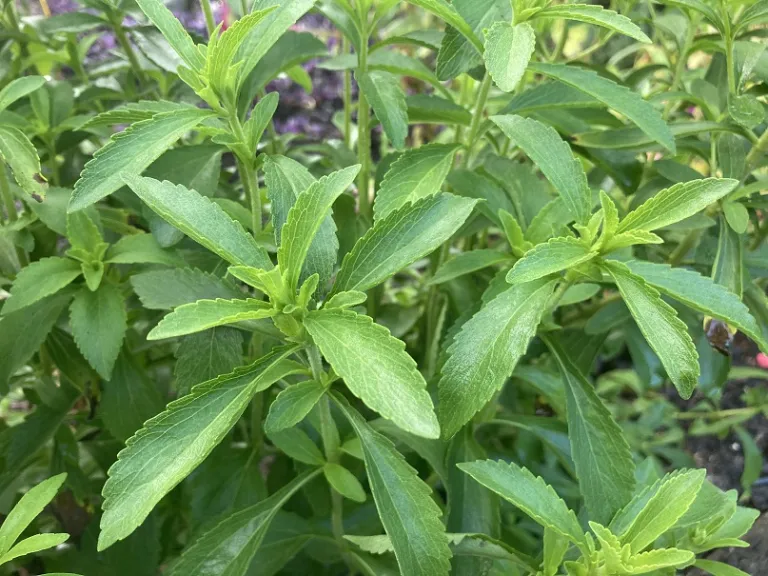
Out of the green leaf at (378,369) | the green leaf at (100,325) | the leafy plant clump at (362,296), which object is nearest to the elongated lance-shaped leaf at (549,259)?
the leafy plant clump at (362,296)

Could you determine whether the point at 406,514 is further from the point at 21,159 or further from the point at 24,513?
the point at 21,159

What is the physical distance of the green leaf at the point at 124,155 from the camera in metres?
0.55

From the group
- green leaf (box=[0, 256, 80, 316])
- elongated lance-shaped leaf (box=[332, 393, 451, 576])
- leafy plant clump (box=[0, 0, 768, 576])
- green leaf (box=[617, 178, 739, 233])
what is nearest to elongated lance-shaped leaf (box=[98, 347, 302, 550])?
leafy plant clump (box=[0, 0, 768, 576])

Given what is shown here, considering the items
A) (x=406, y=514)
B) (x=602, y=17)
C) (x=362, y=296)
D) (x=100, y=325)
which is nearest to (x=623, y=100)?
(x=602, y=17)

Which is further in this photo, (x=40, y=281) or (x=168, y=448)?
(x=40, y=281)

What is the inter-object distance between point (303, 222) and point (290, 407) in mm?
158

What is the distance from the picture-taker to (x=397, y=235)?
1.74ft

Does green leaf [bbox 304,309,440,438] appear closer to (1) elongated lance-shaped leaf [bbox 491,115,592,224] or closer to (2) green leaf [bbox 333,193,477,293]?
(2) green leaf [bbox 333,193,477,293]

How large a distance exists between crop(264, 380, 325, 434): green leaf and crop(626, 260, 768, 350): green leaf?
0.97 ft

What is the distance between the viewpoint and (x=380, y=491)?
0.53 meters

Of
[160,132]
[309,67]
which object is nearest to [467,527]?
[160,132]

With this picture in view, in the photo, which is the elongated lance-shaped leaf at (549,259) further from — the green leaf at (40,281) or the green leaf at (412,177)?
the green leaf at (40,281)

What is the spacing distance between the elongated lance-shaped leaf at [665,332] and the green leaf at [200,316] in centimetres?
29

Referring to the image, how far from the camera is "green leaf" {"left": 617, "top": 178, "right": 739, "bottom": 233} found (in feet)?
1.75
